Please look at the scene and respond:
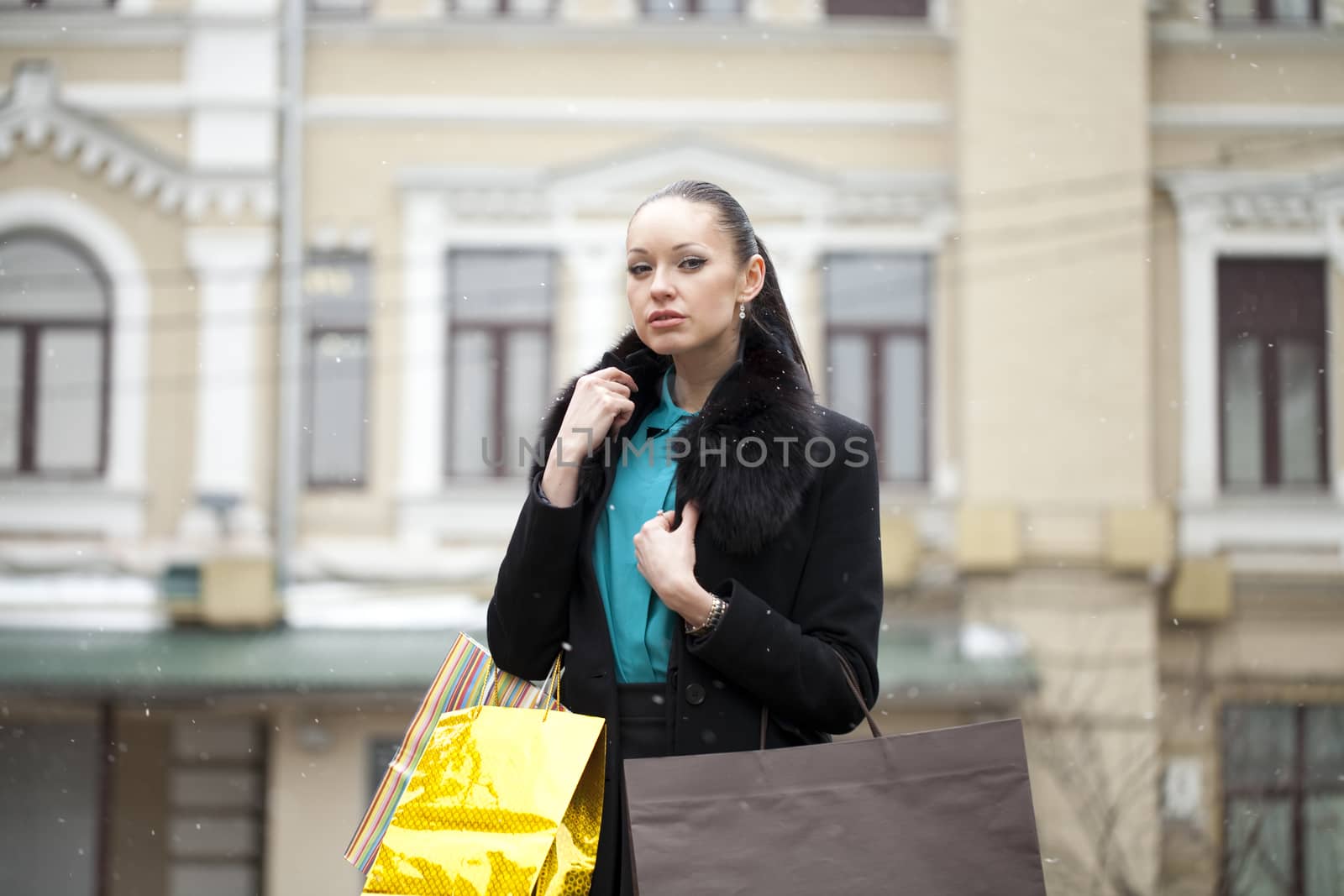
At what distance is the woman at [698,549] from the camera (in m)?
1.17

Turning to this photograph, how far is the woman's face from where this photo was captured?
1230 millimetres

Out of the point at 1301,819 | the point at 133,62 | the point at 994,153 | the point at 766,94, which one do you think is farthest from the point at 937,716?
the point at 133,62

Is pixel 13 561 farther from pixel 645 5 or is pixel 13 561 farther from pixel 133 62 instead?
pixel 645 5

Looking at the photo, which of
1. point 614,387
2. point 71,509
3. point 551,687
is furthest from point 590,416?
point 71,509

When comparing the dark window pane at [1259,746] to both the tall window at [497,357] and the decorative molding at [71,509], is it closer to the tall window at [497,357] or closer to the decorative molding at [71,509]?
the tall window at [497,357]

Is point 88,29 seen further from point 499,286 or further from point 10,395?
point 499,286

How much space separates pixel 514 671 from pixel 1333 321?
19.6ft

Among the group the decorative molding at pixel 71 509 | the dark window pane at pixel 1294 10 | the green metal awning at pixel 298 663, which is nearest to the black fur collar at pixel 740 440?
the green metal awning at pixel 298 663

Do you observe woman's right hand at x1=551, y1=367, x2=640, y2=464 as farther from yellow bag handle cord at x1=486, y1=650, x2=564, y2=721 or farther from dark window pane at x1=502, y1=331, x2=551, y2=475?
dark window pane at x1=502, y1=331, x2=551, y2=475

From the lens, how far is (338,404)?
615cm

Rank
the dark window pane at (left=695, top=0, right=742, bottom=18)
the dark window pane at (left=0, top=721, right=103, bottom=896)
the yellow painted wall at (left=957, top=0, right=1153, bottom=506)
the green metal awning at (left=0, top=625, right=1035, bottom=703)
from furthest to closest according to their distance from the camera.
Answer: the dark window pane at (left=0, top=721, right=103, bottom=896)
the dark window pane at (left=695, top=0, right=742, bottom=18)
the yellow painted wall at (left=957, top=0, right=1153, bottom=506)
the green metal awning at (left=0, top=625, right=1035, bottom=703)

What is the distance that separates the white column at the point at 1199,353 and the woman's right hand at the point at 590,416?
545 centimetres

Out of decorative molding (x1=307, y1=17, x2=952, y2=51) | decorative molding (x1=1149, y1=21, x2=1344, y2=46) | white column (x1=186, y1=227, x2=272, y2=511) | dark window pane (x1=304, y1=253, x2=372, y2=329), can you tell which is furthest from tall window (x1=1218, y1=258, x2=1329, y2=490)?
white column (x1=186, y1=227, x2=272, y2=511)

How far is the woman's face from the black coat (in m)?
0.07
